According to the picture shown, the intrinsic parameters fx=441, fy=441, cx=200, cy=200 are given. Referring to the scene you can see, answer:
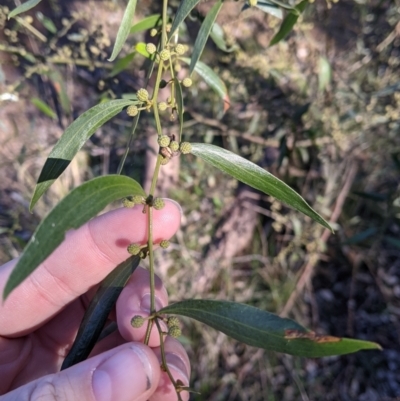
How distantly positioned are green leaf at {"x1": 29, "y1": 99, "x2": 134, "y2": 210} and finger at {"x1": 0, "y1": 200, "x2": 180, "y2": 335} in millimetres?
500

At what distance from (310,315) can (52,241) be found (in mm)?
2355

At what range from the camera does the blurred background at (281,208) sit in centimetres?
223

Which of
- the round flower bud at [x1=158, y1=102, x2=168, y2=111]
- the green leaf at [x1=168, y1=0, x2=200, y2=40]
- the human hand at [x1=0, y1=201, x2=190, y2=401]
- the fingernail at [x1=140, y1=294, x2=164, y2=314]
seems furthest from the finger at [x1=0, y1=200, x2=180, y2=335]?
the green leaf at [x1=168, y1=0, x2=200, y2=40]

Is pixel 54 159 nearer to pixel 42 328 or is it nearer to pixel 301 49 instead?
pixel 42 328

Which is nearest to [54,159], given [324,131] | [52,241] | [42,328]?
[52,241]

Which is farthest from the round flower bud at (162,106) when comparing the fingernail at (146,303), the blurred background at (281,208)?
the blurred background at (281,208)

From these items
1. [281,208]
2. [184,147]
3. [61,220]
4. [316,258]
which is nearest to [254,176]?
[184,147]

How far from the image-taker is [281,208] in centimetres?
261

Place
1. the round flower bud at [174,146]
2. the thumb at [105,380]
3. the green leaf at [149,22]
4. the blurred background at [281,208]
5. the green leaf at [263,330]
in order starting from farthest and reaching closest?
the blurred background at [281,208] → the green leaf at [149,22] → the thumb at [105,380] → the round flower bud at [174,146] → the green leaf at [263,330]

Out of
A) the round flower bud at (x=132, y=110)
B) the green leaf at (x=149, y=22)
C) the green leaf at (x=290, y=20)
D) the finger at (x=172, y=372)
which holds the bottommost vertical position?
the finger at (x=172, y=372)

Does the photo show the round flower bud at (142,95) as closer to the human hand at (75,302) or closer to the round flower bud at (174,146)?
the round flower bud at (174,146)

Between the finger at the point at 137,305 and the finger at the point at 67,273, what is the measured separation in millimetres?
93

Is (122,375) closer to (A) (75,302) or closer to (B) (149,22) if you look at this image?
(A) (75,302)

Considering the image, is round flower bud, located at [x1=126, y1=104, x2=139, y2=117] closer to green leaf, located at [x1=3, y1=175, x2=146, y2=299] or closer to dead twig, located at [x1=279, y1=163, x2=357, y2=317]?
green leaf, located at [x1=3, y1=175, x2=146, y2=299]
